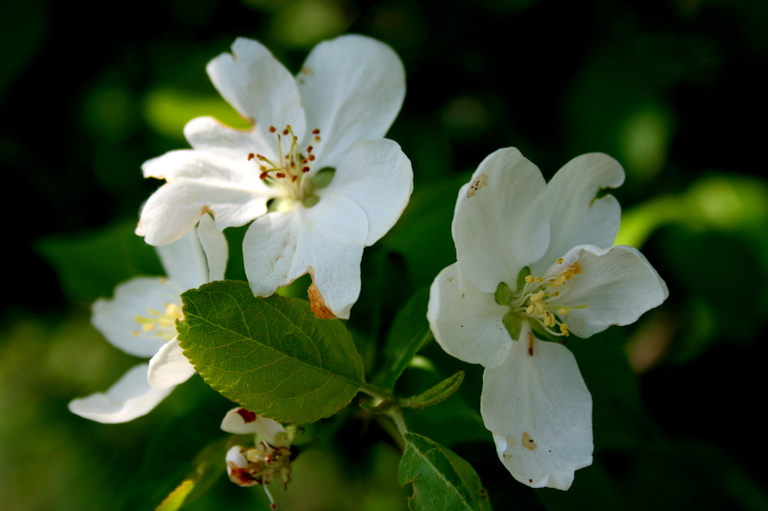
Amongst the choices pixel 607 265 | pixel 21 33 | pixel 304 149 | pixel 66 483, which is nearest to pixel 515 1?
pixel 304 149

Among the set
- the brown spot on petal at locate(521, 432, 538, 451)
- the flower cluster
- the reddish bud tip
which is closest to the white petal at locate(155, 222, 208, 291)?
the flower cluster

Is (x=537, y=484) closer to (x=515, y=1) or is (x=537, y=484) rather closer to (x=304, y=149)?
(x=304, y=149)

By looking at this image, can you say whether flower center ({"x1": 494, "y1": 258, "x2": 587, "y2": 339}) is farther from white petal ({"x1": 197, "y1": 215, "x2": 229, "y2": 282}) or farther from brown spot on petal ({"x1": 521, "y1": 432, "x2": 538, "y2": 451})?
white petal ({"x1": 197, "y1": 215, "x2": 229, "y2": 282})

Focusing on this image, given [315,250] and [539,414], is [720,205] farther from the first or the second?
[315,250]

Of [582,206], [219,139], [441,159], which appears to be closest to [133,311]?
[219,139]

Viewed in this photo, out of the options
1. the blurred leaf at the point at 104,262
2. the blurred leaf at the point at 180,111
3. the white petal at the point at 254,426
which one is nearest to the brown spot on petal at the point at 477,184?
the white petal at the point at 254,426

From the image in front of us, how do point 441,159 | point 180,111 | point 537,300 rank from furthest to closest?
point 441,159, point 180,111, point 537,300

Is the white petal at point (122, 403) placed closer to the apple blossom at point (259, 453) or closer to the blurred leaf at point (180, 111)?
the apple blossom at point (259, 453)
